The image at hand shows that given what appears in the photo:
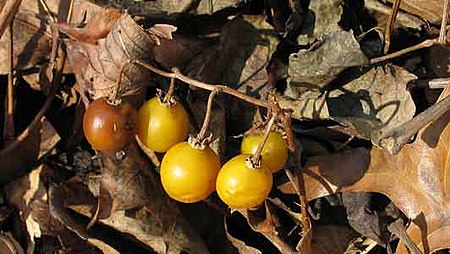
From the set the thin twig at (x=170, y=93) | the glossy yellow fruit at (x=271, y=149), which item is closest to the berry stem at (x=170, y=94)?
the thin twig at (x=170, y=93)

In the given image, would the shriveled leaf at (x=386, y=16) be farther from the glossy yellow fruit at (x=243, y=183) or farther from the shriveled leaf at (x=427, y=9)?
the glossy yellow fruit at (x=243, y=183)

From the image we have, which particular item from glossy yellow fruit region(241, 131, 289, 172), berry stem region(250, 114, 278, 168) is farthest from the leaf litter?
berry stem region(250, 114, 278, 168)

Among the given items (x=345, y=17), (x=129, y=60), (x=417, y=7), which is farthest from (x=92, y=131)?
(x=417, y=7)

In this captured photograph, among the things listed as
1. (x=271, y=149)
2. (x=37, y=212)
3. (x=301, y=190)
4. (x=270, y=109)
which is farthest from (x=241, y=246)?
(x=37, y=212)

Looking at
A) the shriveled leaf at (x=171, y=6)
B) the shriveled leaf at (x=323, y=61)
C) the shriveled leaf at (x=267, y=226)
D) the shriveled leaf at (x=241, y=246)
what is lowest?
the shriveled leaf at (x=241, y=246)

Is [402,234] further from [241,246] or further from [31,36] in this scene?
[31,36]

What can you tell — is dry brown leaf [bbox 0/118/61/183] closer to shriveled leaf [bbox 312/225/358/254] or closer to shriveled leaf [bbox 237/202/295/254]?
shriveled leaf [bbox 237/202/295/254]

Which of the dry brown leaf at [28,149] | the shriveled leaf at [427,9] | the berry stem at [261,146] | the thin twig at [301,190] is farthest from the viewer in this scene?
the dry brown leaf at [28,149]
